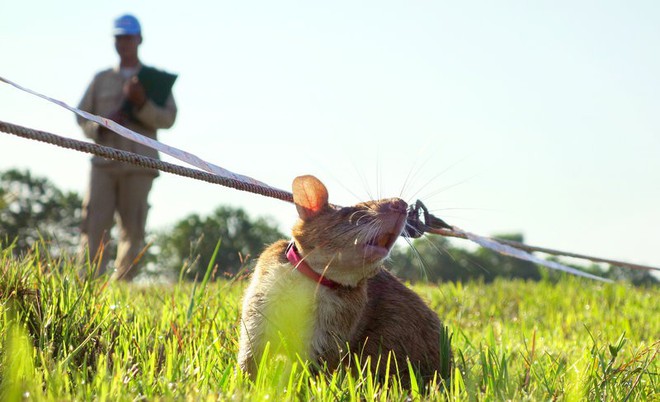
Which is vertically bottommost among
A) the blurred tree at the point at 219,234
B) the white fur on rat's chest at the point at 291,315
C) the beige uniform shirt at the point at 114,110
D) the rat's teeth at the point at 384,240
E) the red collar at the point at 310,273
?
the blurred tree at the point at 219,234

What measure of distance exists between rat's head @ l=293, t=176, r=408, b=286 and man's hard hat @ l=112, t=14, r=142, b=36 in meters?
5.92

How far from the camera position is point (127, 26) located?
8258mm

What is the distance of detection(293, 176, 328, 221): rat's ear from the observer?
3.04m

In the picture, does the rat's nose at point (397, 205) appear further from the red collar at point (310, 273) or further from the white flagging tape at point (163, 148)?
the white flagging tape at point (163, 148)

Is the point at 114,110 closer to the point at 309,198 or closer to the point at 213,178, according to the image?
the point at 309,198

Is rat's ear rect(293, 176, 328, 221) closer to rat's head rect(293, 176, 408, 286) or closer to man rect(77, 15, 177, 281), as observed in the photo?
rat's head rect(293, 176, 408, 286)

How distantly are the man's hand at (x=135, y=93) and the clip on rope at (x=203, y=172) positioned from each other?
4828 millimetres

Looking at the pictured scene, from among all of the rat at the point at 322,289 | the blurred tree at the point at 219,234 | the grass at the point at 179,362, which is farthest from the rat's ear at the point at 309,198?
the blurred tree at the point at 219,234

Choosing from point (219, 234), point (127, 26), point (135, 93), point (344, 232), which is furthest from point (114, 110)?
point (219, 234)

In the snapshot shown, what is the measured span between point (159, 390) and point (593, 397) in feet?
5.68

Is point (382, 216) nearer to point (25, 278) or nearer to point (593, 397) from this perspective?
point (593, 397)

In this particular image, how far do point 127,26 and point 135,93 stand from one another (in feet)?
3.64

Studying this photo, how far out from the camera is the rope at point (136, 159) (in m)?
2.38

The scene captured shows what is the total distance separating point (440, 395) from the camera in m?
2.74
